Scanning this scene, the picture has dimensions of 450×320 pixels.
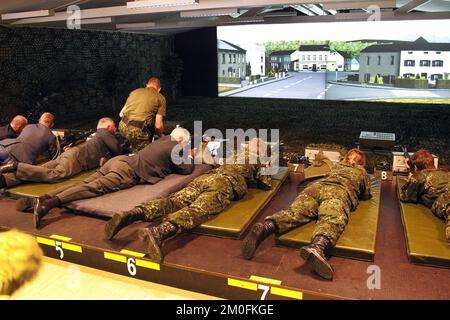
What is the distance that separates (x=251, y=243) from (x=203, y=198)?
85 cm

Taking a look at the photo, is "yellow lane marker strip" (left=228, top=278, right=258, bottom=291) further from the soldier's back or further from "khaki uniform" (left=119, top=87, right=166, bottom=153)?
"khaki uniform" (left=119, top=87, right=166, bottom=153)

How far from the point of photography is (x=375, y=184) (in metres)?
4.61

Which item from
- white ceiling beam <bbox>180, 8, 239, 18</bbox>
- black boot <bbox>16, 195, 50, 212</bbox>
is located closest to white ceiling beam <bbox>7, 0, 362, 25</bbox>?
white ceiling beam <bbox>180, 8, 239, 18</bbox>

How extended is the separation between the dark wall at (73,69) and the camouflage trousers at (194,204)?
23.6 feet

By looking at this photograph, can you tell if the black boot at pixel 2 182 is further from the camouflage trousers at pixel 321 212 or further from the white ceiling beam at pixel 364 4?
the white ceiling beam at pixel 364 4

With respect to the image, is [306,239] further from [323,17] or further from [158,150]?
[323,17]

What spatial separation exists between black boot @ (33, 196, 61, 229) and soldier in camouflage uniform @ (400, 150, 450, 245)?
11.6 feet

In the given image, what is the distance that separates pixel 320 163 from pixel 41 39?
28.2 feet

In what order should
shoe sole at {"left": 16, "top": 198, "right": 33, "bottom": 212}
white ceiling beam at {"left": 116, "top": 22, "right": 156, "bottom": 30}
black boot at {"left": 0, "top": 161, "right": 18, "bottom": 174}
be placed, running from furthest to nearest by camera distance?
white ceiling beam at {"left": 116, "top": 22, "right": 156, "bottom": 30}, black boot at {"left": 0, "top": 161, "right": 18, "bottom": 174}, shoe sole at {"left": 16, "top": 198, "right": 33, "bottom": 212}

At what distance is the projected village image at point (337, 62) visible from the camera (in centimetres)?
1236

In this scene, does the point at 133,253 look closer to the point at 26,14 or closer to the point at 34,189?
the point at 34,189

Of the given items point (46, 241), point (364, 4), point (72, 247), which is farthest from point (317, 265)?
point (364, 4)

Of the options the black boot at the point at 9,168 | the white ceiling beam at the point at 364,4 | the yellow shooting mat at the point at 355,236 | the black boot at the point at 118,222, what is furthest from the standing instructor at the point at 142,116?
the white ceiling beam at the point at 364,4

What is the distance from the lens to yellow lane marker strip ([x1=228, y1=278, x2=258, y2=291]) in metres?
2.77
